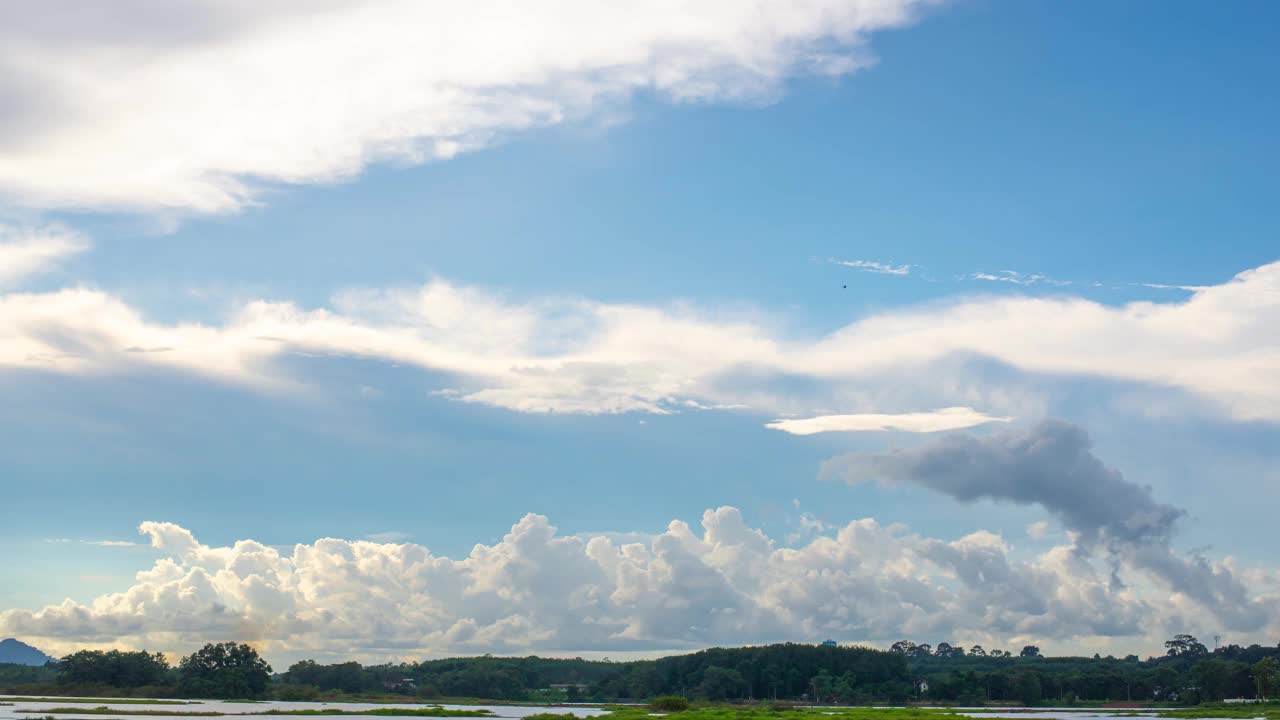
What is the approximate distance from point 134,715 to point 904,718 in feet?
302

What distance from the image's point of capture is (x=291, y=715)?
494 feet

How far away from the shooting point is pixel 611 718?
5007 inches

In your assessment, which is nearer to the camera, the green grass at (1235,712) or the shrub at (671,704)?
the green grass at (1235,712)

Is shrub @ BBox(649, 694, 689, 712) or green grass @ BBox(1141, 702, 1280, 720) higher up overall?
shrub @ BBox(649, 694, 689, 712)

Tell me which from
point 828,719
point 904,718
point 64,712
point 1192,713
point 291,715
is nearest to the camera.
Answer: point 828,719

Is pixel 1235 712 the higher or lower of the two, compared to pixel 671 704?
lower

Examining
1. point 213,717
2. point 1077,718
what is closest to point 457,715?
point 213,717

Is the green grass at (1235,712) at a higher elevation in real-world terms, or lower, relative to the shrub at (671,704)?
lower

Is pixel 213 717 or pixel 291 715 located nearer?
pixel 213 717

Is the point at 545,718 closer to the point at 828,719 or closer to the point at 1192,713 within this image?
the point at 828,719

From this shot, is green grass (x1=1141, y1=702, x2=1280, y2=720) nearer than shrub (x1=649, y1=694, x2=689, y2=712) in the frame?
Yes

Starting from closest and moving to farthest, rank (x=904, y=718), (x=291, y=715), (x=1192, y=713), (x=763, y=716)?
1. (x=763, y=716)
2. (x=904, y=718)
3. (x=291, y=715)
4. (x=1192, y=713)

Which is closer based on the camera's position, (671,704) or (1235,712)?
(671,704)

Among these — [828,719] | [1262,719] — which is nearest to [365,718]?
[828,719]
